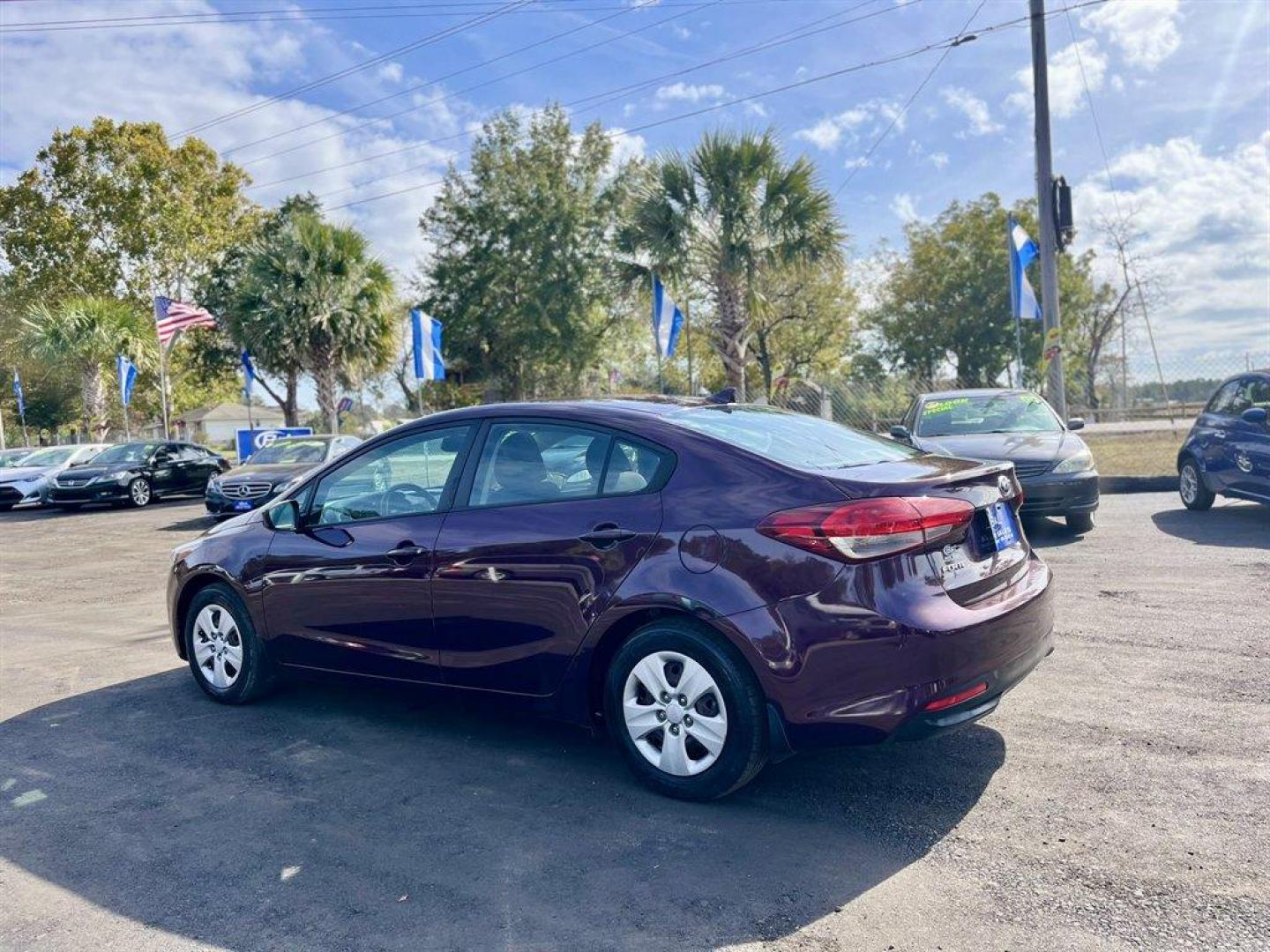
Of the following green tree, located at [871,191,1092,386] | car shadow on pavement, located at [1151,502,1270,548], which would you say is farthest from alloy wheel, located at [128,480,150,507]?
green tree, located at [871,191,1092,386]

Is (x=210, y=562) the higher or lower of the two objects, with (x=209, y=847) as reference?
higher

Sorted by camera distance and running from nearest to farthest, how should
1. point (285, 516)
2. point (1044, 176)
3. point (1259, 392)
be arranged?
1. point (285, 516)
2. point (1259, 392)
3. point (1044, 176)

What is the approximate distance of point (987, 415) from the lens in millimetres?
10523

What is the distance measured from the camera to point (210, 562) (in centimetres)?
512

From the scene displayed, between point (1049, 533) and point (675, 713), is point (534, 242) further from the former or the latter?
point (675, 713)

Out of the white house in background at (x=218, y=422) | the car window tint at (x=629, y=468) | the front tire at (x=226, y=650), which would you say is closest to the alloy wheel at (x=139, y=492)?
the front tire at (x=226, y=650)

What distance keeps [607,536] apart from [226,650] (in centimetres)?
261

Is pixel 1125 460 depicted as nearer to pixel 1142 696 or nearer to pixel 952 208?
pixel 1142 696

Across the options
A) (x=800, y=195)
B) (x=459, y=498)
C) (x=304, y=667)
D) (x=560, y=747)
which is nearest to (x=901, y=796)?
(x=560, y=747)

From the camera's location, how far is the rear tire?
9.27m

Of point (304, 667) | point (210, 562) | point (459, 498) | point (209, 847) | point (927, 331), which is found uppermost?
point (927, 331)

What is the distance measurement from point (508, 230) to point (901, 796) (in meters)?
33.9

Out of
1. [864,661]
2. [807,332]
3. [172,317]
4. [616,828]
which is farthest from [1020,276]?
[807,332]

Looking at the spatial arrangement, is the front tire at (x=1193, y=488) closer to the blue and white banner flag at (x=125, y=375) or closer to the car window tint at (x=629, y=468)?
the car window tint at (x=629, y=468)
